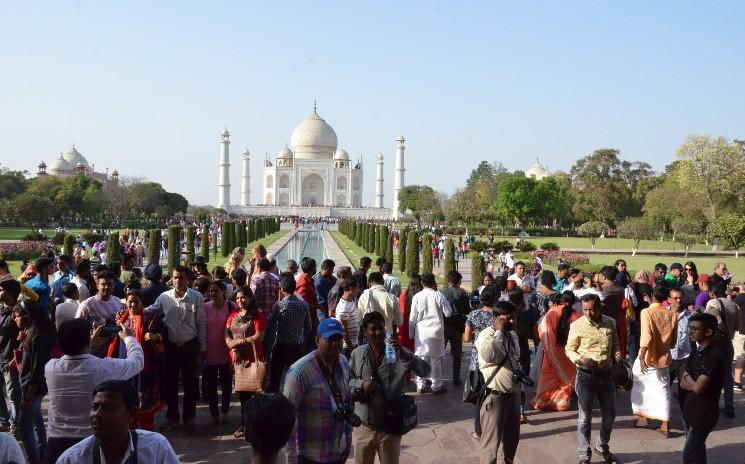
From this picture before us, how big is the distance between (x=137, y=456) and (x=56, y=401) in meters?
1.00

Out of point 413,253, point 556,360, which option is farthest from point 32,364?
point 413,253

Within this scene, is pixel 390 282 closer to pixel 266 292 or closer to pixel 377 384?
pixel 266 292

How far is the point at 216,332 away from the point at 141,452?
106 inches

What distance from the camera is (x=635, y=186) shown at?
48125 millimetres

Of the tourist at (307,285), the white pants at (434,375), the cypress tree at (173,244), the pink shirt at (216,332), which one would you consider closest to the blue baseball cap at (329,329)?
the pink shirt at (216,332)

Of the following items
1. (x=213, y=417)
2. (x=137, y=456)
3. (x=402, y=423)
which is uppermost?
(x=137, y=456)

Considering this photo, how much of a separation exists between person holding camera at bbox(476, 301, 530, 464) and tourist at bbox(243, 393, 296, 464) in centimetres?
184

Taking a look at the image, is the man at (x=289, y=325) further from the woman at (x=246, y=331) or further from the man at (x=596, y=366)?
the man at (x=596, y=366)

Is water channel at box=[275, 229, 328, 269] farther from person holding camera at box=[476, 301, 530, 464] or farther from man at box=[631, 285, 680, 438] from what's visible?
person holding camera at box=[476, 301, 530, 464]

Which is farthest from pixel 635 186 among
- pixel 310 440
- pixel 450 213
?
pixel 310 440

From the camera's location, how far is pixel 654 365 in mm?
4617

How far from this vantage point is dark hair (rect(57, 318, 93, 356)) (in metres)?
2.57

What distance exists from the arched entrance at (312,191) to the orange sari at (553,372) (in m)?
70.7

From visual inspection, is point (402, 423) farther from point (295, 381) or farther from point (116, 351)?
point (116, 351)
